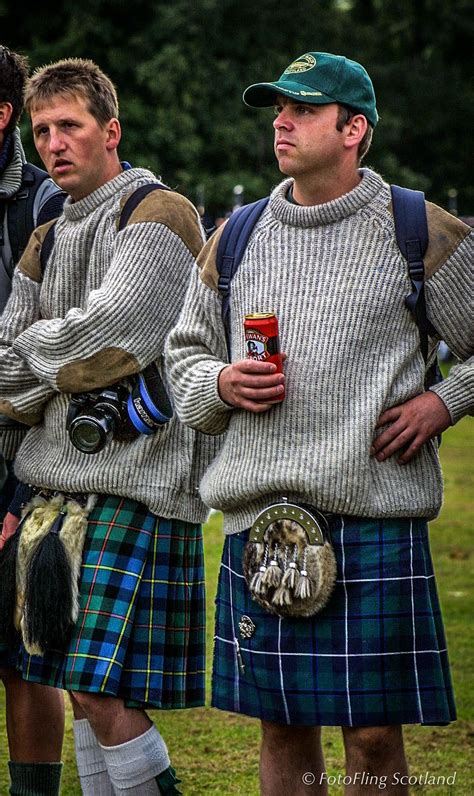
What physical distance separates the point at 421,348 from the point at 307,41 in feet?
104

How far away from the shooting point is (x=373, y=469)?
10.8 ft

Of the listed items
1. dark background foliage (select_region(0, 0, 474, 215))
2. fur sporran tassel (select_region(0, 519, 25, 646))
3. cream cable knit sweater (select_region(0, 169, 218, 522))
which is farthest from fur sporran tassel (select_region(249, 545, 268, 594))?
dark background foliage (select_region(0, 0, 474, 215))

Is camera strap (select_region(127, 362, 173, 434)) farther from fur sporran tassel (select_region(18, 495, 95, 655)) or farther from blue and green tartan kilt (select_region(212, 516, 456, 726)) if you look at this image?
blue and green tartan kilt (select_region(212, 516, 456, 726))

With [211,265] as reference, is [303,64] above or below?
above

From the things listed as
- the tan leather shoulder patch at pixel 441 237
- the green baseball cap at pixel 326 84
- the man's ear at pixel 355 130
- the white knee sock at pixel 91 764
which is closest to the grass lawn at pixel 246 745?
the white knee sock at pixel 91 764

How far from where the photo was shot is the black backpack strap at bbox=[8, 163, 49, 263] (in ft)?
14.0

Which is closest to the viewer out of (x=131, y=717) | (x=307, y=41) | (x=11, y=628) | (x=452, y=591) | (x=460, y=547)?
(x=131, y=717)

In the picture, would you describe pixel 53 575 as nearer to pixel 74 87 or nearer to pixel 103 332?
pixel 103 332

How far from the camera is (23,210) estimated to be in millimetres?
4301

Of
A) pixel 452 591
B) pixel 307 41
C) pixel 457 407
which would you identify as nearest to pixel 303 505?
pixel 457 407

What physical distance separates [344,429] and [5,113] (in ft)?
5.88

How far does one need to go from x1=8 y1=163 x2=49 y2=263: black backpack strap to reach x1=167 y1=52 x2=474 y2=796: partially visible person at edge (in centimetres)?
109

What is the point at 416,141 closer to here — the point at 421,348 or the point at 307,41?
the point at 307,41

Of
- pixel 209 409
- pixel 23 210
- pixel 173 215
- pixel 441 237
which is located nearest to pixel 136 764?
pixel 209 409
